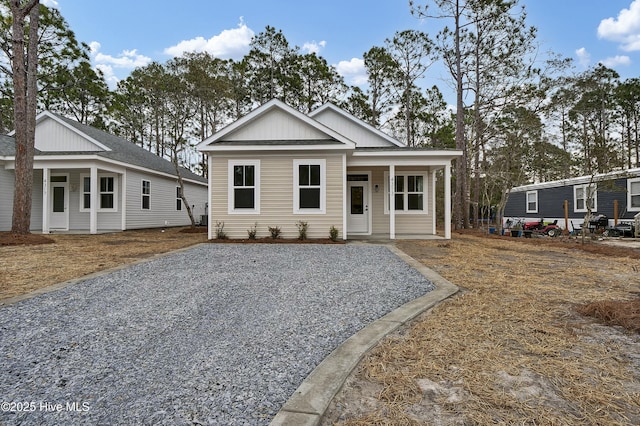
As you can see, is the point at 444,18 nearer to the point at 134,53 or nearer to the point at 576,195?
the point at 576,195

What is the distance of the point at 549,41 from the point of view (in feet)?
49.7

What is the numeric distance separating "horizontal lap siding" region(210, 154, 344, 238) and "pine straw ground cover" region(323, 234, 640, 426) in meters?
6.28

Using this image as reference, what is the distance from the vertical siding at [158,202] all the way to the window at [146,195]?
16cm

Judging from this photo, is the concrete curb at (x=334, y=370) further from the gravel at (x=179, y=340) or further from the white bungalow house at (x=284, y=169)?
the white bungalow house at (x=284, y=169)

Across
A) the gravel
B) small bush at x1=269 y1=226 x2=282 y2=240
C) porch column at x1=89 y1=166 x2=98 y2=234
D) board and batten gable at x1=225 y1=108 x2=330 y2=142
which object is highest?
board and batten gable at x1=225 y1=108 x2=330 y2=142

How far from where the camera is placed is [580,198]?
571 inches

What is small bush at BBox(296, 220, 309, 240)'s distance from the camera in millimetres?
10172

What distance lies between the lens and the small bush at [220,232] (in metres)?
10.2

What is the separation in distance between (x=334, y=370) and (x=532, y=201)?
19.1m

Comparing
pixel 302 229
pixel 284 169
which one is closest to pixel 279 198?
pixel 284 169

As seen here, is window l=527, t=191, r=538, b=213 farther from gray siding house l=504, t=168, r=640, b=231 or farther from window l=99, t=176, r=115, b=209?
window l=99, t=176, r=115, b=209

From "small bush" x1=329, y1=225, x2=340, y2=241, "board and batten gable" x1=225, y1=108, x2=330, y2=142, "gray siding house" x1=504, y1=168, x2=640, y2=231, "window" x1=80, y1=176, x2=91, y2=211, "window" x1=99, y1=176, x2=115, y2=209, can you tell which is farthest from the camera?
"window" x1=99, y1=176, x2=115, y2=209

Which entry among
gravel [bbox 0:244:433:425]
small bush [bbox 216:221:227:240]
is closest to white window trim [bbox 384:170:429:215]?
small bush [bbox 216:221:227:240]

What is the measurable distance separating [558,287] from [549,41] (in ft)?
51.7
